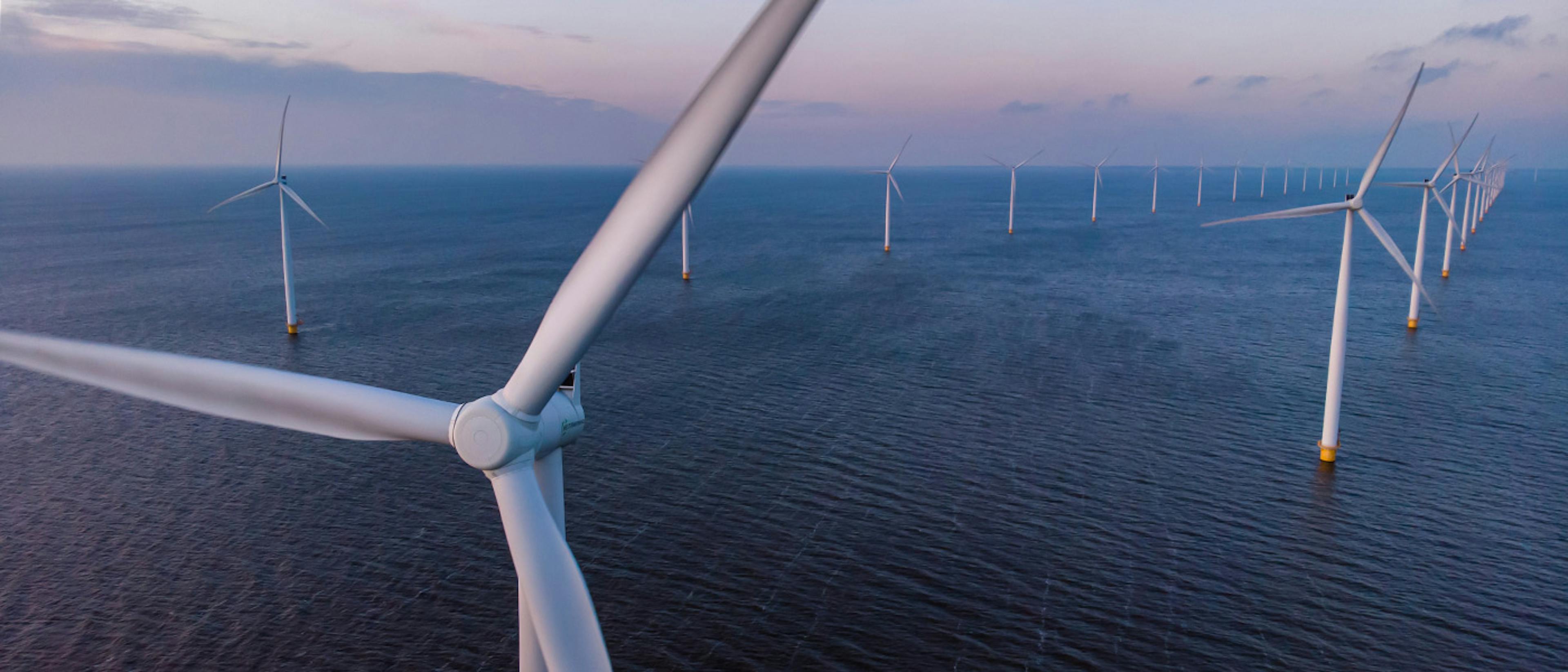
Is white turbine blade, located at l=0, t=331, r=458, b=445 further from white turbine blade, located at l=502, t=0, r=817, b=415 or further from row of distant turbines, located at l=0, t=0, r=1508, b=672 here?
white turbine blade, located at l=502, t=0, r=817, b=415

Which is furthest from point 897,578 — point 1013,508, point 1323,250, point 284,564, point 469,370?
point 1323,250

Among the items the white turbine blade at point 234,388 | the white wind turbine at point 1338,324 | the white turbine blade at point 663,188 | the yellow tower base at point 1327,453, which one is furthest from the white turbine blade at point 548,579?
the yellow tower base at point 1327,453

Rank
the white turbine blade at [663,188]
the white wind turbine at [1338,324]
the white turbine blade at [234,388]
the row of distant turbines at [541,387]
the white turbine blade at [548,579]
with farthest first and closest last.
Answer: the white wind turbine at [1338,324]
the white turbine blade at [234,388]
the white turbine blade at [548,579]
the row of distant turbines at [541,387]
the white turbine blade at [663,188]

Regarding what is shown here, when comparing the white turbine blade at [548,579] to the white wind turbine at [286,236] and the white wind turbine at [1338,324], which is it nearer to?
the white wind turbine at [1338,324]

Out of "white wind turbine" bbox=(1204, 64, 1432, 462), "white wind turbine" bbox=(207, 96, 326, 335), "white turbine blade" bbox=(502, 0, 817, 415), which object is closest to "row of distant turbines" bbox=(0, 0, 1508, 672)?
"white turbine blade" bbox=(502, 0, 817, 415)

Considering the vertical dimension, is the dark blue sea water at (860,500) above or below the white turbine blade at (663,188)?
below

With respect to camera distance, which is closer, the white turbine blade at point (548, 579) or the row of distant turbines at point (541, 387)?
the row of distant turbines at point (541, 387)

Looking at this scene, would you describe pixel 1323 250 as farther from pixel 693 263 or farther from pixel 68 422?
pixel 68 422

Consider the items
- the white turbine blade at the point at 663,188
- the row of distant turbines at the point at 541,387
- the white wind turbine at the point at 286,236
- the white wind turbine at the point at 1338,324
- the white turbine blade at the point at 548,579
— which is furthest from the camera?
→ the white wind turbine at the point at 286,236
